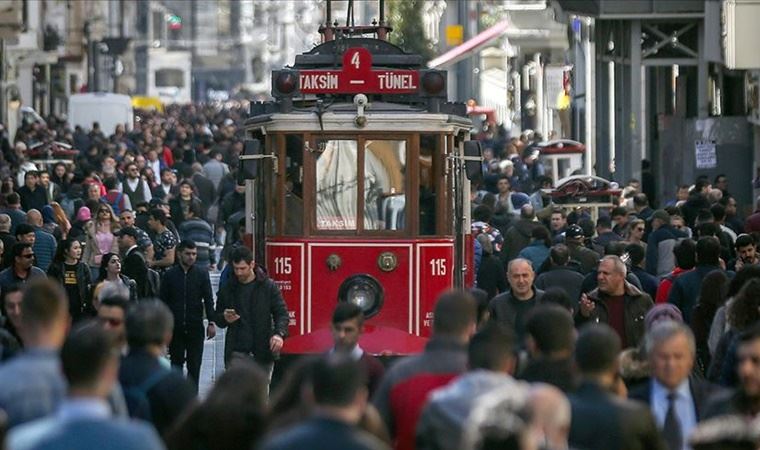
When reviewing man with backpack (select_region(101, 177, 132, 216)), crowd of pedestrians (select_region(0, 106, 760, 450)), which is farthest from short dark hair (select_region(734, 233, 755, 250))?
man with backpack (select_region(101, 177, 132, 216))

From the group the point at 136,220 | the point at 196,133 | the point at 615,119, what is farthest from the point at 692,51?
the point at 196,133

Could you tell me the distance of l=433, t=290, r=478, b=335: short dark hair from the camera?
959 cm

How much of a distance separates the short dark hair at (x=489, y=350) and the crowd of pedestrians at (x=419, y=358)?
1 centimetres

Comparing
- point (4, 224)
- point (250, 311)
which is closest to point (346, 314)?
point (250, 311)

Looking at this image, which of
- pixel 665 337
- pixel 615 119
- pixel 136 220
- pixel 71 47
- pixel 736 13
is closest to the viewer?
pixel 665 337

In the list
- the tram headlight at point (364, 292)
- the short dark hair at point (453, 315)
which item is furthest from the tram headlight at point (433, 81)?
the short dark hair at point (453, 315)

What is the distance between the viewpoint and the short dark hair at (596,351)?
8852 mm

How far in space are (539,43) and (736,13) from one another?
26.9 metres

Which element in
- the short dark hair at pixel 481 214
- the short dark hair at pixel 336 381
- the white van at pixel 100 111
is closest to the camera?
the short dark hair at pixel 336 381

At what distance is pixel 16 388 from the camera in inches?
350

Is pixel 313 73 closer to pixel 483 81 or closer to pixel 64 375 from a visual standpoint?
pixel 64 375

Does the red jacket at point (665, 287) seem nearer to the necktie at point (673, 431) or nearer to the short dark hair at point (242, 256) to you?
the short dark hair at point (242, 256)

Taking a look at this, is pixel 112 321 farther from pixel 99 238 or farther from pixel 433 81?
pixel 99 238

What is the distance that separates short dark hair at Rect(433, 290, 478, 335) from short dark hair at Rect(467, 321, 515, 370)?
1.42ft
